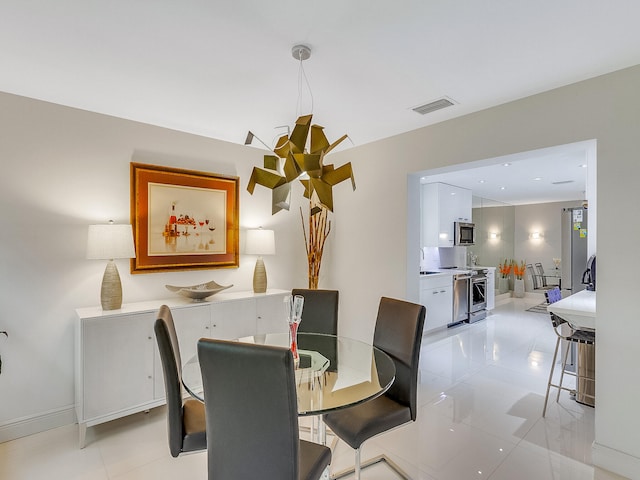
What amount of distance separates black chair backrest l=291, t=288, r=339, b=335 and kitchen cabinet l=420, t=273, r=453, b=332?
2551mm

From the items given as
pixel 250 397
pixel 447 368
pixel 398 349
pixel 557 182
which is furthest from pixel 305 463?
pixel 557 182

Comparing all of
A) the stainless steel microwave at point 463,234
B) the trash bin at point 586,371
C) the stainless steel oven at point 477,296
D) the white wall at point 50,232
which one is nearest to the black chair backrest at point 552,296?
the trash bin at point 586,371

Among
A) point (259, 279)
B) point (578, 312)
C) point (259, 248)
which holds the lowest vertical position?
point (578, 312)

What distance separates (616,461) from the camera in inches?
85.0

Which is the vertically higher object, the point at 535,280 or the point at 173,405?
the point at 173,405

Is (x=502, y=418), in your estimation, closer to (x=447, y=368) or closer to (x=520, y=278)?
(x=447, y=368)

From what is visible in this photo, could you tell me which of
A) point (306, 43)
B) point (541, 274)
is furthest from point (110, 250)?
point (541, 274)

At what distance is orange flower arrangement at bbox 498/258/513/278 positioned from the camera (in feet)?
28.3

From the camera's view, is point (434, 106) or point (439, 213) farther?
point (439, 213)

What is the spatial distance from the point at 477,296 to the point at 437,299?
132 centimetres

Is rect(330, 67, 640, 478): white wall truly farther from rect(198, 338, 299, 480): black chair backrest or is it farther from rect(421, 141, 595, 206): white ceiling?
rect(198, 338, 299, 480): black chair backrest

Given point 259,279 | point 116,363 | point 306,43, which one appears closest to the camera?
point 306,43

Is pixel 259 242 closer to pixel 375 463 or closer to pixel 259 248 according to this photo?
pixel 259 248

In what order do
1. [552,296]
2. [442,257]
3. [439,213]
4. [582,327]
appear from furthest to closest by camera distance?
1. [442,257]
2. [439,213]
3. [552,296]
4. [582,327]
